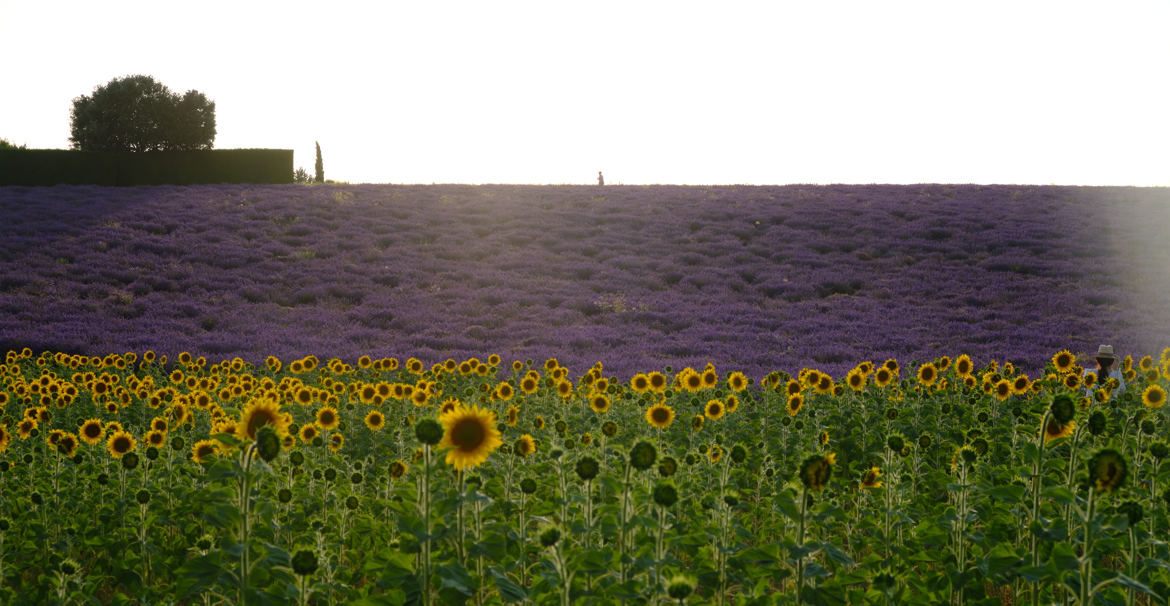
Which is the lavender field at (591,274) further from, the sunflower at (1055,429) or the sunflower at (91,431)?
the sunflower at (1055,429)

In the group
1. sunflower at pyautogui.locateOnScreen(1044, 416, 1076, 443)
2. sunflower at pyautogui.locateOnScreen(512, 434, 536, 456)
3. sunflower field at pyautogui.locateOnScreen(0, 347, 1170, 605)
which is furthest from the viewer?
sunflower at pyautogui.locateOnScreen(512, 434, 536, 456)

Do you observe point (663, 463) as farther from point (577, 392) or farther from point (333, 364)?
point (333, 364)

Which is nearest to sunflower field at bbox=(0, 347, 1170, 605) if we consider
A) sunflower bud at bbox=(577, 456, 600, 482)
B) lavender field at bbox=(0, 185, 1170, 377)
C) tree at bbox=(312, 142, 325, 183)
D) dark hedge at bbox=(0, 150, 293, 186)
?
sunflower bud at bbox=(577, 456, 600, 482)

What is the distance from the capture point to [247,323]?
1864 cm

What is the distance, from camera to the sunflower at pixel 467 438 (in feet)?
12.6

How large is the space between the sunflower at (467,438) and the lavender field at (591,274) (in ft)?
35.3

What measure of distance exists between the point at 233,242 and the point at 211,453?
73.9 feet

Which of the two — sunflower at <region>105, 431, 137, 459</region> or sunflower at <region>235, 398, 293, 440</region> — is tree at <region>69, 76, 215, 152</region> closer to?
sunflower at <region>105, 431, 137, 459</region>

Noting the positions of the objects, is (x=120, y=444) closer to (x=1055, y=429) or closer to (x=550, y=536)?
(x=550, y=536)

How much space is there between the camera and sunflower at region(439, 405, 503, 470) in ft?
12.6

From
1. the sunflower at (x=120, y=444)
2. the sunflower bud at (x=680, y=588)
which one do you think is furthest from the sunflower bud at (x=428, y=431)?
the sunflower at (x=120, y=444)

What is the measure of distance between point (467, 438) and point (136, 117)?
5231 centimetres

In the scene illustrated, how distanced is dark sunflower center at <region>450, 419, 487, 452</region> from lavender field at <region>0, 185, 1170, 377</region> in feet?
35.4

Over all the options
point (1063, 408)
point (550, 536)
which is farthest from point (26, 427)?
point (1063, 408)
